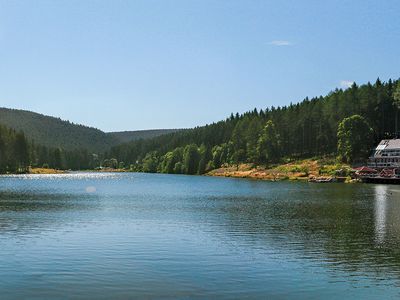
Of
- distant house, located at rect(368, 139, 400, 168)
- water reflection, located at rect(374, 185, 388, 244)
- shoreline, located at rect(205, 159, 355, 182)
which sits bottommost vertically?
water reflection, located at rect(374, 185, 388, 244)

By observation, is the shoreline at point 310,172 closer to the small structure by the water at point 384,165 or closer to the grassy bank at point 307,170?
the grassy bank at point 307,170

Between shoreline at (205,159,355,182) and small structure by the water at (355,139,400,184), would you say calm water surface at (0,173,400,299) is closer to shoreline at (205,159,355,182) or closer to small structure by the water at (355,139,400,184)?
small structure by the water at (355,139,400,184)

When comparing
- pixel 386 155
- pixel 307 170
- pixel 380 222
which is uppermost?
pixel 386 155

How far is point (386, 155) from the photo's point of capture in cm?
16988

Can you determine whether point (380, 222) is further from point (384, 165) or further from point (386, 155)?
point (386, 155)

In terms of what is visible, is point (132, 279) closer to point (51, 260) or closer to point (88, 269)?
point (88, 269)

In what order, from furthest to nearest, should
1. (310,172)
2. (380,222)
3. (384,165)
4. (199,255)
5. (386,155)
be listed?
1. (310,172)
2. (386,155)
3. (384,165)
4. (380,222)
5. (199,255)

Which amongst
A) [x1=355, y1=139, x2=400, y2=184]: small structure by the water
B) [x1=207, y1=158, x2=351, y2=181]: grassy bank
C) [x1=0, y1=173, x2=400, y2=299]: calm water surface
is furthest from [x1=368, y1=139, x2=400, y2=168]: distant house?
[x1=0, y1=173, x2=400, y2=299]: calm water surface

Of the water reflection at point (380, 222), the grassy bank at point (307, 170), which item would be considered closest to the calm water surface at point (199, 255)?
the water reflection at point (380, 222)

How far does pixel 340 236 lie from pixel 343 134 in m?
139

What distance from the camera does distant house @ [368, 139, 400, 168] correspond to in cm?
16662

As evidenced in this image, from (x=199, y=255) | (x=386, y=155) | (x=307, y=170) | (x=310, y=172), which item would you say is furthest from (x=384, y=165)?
(x=199, y=255)

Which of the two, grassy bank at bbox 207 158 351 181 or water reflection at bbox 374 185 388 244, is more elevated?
grassy bank at bbox 207 158 351 181

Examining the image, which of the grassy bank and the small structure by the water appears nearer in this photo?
the small structure by the water
